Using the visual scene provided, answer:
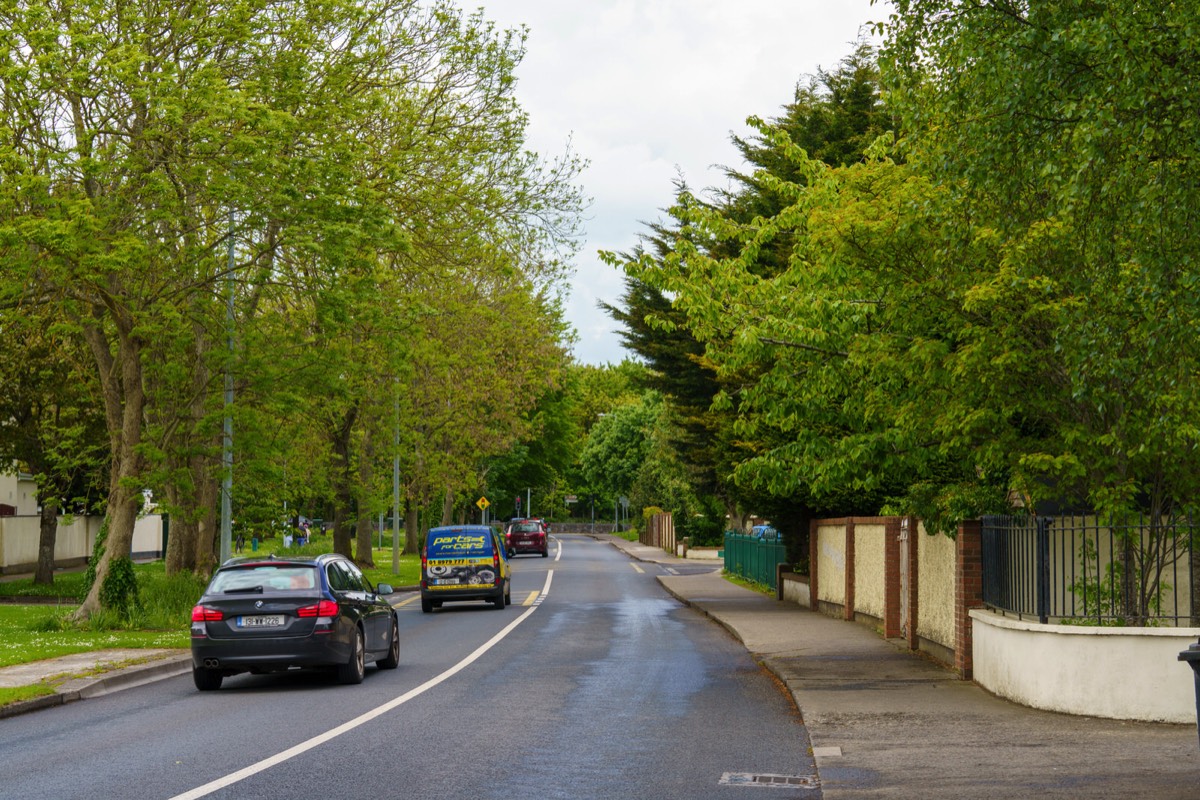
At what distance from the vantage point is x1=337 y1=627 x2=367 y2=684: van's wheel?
16.2 meters

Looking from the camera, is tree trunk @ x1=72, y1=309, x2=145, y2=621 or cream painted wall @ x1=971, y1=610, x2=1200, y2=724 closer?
cream painted wall @ x1=971, y1=610, x2=1200, y2=724

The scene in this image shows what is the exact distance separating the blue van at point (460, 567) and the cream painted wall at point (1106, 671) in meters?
19.3

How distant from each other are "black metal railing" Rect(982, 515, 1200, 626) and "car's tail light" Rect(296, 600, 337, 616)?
712 cm

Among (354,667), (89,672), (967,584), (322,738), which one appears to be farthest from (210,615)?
(967,584)

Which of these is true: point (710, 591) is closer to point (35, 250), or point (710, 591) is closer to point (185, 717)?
point (35, 250)

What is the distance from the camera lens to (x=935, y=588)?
18688 millimetres

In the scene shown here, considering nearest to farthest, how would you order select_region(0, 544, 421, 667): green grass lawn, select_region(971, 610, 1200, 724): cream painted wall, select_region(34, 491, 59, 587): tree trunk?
select_region(971, 610, 1200, 724): cream painted wall < select_region(0, 544, 421, 667): green grass lawn < select_region(34, 491, 59, 587): tree trunk

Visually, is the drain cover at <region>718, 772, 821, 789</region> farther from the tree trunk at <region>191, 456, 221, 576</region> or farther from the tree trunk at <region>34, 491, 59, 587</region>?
the tree trunk at <region>34, 491, 59, 587</region>

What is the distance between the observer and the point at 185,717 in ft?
44.0

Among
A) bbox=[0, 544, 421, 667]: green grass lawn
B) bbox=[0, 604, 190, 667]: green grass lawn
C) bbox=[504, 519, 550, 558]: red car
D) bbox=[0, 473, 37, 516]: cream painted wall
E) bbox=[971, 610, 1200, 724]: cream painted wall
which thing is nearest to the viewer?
bbox=[971, 610, 1200, 724]: cream painted wall

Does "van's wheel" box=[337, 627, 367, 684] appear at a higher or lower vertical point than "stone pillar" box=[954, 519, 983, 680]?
lower

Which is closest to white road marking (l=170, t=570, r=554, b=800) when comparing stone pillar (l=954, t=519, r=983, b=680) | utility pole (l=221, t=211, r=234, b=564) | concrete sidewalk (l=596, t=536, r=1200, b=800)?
concrete sidewalk (l=596, t=536, r=1200, b=800)

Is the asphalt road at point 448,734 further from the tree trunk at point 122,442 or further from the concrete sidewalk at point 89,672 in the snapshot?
the tree trunk at point 122,442

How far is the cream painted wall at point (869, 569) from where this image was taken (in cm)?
2319
